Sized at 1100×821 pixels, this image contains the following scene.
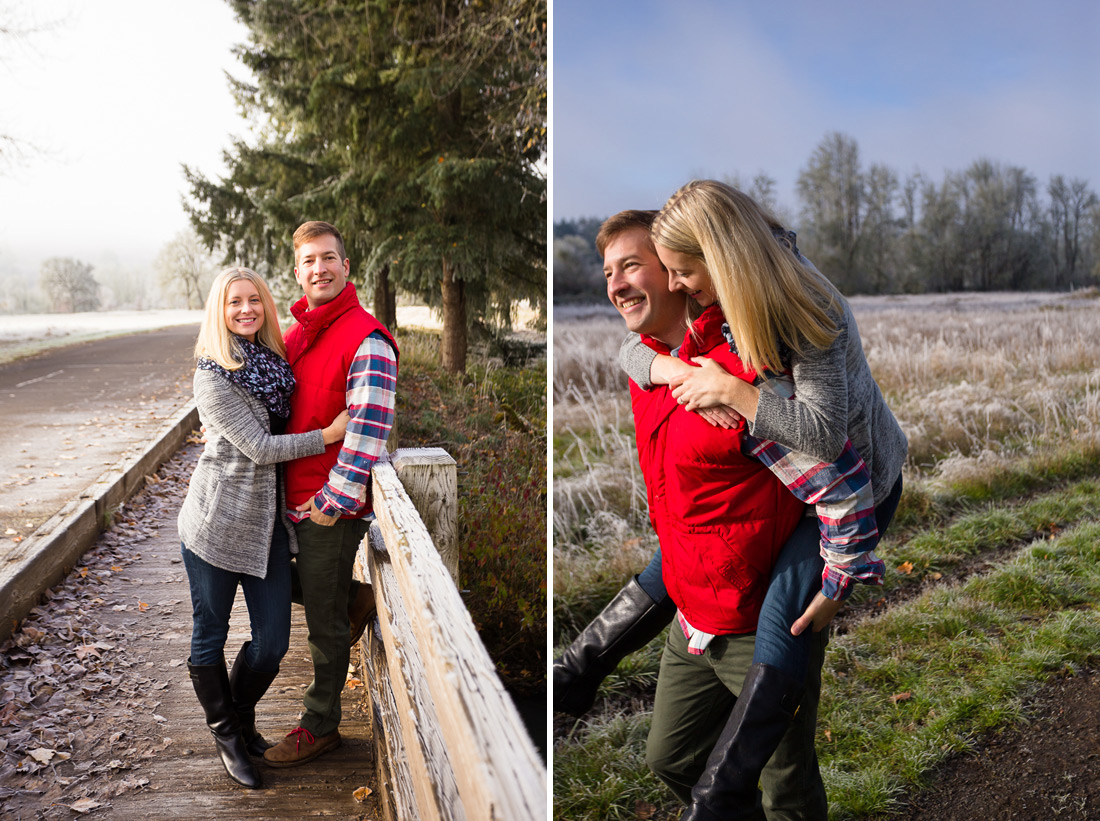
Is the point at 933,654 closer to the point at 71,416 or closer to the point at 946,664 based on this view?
the point at 946,664

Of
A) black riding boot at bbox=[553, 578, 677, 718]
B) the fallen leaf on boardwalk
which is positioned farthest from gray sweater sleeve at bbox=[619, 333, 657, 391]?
the fallen leaf on boardwalk

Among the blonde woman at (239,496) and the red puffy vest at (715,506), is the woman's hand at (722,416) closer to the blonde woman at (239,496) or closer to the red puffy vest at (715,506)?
the red puffy vest at (715,506)

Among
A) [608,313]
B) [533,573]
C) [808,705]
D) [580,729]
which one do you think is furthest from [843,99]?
[808,705]

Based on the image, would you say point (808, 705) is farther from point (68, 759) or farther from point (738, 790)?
point (68, 759)

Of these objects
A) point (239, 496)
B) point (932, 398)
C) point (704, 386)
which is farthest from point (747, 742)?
point (932, 398)

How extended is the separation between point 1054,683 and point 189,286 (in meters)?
14.7

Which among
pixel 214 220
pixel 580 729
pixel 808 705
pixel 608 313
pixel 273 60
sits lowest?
pixel 580 729

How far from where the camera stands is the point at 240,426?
2.56m

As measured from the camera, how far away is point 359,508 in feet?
8.79

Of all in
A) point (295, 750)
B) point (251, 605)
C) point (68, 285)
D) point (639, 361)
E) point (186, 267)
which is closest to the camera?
point (639, 361)

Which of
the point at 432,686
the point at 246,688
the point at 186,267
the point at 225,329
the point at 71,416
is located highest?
the point at 186,267

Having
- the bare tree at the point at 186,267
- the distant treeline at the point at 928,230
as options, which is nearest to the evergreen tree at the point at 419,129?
the distant treeline at the point at 928,230

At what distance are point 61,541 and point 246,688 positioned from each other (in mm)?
2777

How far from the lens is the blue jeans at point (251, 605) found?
2705 millimetres
